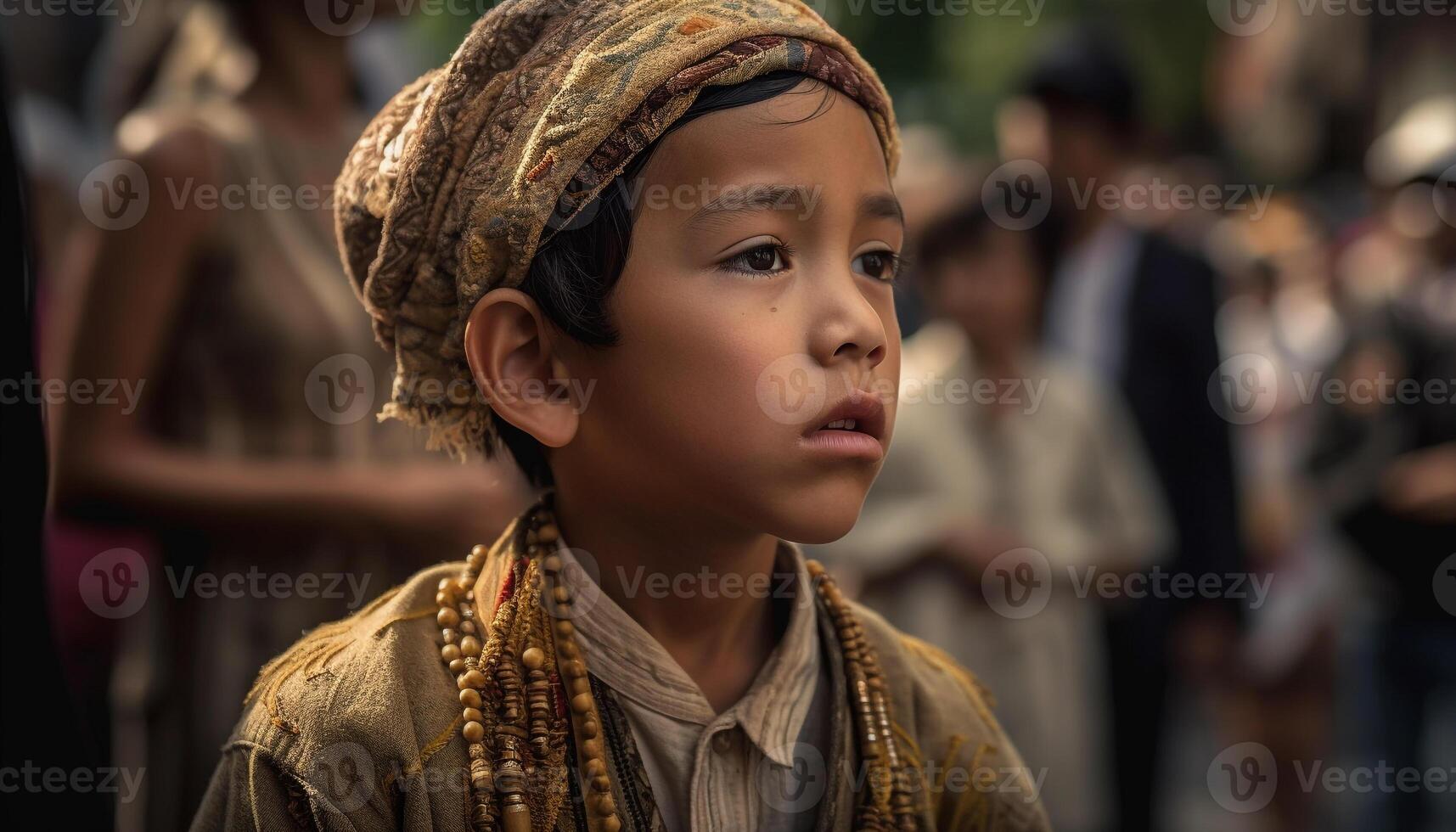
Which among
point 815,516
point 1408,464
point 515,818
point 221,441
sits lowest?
point 515,818

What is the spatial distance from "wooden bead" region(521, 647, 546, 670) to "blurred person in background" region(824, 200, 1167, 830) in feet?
7.76

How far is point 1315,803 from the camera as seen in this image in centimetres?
640

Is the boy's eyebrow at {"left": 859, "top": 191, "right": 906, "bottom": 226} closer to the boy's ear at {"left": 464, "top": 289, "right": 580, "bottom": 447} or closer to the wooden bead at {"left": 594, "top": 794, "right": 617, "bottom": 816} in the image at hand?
the boy's ear at {"left": 464, "top": 289, "right": 580, "bottom": 447}

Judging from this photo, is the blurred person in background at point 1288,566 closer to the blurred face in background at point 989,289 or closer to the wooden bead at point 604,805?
the blurred face in background at point 989,289

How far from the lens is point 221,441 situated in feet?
8.53

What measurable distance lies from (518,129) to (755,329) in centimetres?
42

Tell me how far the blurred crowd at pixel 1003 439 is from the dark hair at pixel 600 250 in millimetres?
613

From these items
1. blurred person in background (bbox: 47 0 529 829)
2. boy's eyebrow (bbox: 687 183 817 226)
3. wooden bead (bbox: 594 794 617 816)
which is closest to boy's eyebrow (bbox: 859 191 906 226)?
boy's eyebrow (bbox: 687 183 817 226)

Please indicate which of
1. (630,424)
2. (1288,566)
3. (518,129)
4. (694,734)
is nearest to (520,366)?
(630,424)

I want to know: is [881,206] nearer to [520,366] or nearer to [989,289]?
[520,366]

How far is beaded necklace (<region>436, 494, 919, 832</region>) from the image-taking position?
174 cm

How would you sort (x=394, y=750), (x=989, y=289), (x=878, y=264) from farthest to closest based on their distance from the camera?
(x=989, y=289) < (x=878, y=264) < (x=394, y=750)

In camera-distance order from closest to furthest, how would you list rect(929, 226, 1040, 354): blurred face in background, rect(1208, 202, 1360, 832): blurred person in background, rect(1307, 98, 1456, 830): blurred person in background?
rect(929, 226, 1040, 354): blurred face in background
rect(1307, 98, 1456, 830): blurred person in background
rect(1208, 202, 1360, 832): blurred person in background

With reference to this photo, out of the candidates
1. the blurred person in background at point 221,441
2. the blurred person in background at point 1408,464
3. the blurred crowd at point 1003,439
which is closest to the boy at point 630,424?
the blurred crowd at point 1003,439
